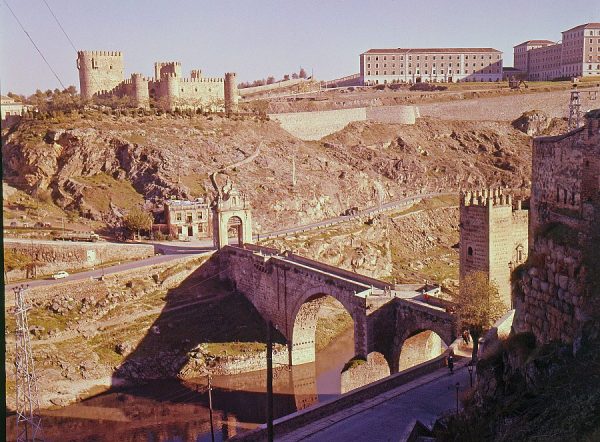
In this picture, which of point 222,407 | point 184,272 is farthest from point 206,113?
point 222,407

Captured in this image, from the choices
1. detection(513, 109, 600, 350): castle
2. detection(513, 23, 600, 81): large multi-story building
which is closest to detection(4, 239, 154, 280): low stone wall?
detection(513, 109, 600, 350): castle

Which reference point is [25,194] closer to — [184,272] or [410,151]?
[184,272]

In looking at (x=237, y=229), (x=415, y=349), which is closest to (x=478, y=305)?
(x=415, y=349)

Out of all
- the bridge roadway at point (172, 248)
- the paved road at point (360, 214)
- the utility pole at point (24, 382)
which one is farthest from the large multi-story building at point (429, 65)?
the utility pole at point (24, 382)

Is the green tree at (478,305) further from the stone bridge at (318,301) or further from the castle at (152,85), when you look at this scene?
the castle at (152,85)

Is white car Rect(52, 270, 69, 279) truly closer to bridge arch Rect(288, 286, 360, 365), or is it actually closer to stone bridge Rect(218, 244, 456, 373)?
stone bridge Rect(218, 244, 456, 373)

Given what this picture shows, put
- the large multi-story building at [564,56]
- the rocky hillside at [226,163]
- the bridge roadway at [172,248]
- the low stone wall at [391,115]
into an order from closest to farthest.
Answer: the bridge roadway at [172,248]
the rocky hillside at [226,163]
the low stone wall at [391,115]
the large multi-story building at [564,56]
